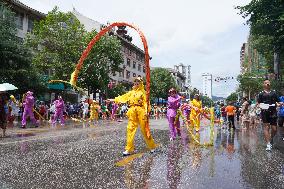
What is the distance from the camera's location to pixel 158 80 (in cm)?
8169

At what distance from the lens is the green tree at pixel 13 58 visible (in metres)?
27.5

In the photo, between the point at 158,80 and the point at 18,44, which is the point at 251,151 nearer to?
the point at 18,44

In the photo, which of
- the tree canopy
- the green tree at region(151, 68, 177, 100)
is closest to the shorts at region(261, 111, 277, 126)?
the tree canopy

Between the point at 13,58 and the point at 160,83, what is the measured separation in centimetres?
5438

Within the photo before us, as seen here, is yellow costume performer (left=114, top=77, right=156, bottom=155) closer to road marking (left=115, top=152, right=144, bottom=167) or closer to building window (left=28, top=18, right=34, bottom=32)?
road marking (left=115, top=152, right=144, bottom=167)

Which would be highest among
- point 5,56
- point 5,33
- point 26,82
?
point 5,33

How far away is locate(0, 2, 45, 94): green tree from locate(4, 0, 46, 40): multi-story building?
9940 mm

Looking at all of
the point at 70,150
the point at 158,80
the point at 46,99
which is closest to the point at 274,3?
the point at 70,150

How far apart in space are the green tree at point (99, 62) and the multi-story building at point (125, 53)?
55.3ft

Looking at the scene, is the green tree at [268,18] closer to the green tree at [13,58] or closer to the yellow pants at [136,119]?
the green tree at [13,58]

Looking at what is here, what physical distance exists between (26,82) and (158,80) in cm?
5419

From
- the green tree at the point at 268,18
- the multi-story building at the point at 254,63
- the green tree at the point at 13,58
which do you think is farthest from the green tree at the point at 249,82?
the green tree at the point at 13,58

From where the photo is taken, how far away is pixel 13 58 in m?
28.3

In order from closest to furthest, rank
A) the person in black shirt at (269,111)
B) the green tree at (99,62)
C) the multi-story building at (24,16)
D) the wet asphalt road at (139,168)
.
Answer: the wet asphalt road at (139,168), the person in black shirt at (269,111), the multi-story building at (24,16), the green tree at (99,62)
